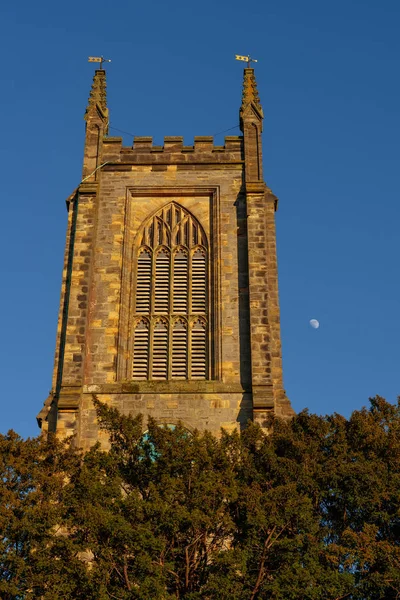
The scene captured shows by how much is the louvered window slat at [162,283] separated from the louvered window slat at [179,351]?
74 centimetres

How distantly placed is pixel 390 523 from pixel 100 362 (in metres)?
10.1

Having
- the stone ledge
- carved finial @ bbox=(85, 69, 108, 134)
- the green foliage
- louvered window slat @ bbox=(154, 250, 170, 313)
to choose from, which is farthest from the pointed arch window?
the green foliage

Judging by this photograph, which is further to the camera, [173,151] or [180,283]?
[173,151]

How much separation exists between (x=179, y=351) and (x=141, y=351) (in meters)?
1.04

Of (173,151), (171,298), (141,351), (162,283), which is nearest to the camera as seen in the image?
(141,351)

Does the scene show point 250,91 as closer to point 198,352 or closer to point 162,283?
point 162,283

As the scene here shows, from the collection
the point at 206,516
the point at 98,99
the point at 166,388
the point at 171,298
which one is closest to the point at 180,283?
the point at 171,298

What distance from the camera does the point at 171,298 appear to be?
27.7 metres

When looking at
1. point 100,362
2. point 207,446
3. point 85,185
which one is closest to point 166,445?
point 207,446

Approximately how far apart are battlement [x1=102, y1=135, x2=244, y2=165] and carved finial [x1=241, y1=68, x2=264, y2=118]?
1.40 m

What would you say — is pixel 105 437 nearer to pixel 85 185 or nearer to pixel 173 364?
pixel 173 364

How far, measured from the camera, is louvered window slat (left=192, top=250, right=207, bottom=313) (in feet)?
90.2

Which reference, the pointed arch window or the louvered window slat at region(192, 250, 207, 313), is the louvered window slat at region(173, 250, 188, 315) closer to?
the pointed arch window

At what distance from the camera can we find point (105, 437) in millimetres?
24578
